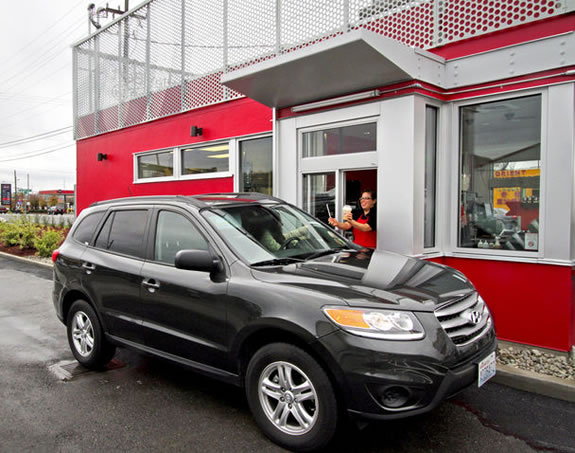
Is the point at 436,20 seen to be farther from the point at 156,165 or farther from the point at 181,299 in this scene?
the point at 156,165

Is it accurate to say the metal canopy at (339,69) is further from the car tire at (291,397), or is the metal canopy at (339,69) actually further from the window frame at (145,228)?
the car tire at (291,397)

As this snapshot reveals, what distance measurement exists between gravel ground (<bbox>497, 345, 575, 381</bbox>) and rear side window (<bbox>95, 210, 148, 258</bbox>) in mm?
3759

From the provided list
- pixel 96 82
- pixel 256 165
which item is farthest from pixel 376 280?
pixel 96 82

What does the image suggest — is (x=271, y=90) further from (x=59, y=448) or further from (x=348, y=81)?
(x=59, y=448)

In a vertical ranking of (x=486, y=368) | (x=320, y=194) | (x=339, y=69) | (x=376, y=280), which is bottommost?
(x=486, y=368)

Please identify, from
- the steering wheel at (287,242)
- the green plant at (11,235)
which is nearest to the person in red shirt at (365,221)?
the steering wheel at (287,242)

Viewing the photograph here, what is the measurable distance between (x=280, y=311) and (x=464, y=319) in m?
1.23

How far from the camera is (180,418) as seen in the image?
3.50 meters

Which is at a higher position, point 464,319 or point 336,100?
point 336,100

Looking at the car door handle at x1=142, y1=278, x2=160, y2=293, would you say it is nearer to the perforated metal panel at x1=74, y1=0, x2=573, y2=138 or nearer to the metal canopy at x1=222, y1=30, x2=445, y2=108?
the metal canopy at x1=222, y1=30, x2=445, y2=108

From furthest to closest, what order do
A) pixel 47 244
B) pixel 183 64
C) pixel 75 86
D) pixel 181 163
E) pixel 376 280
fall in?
pixel 75 86 → pixel 47 244 → pixel 181 163 → pixel 183 64 → pixel 376 280

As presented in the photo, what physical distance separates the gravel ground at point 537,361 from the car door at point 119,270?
3.64 metres

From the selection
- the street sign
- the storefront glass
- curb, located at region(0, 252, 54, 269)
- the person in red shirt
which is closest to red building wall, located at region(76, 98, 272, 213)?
the storefront glass

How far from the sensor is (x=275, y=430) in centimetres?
305
